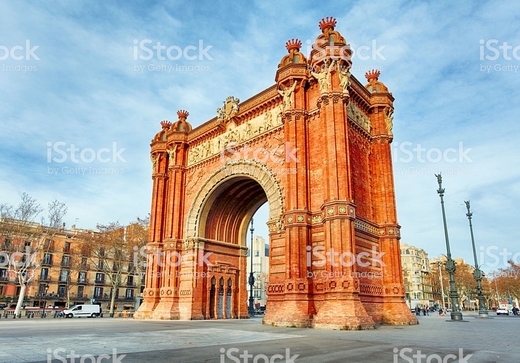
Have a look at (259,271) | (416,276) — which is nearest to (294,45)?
(259,271)

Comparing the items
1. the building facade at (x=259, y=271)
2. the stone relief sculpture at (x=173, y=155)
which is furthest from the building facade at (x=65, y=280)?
the building facade at (x=259, y=271)

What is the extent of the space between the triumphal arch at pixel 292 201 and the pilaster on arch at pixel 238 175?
0.30 ft

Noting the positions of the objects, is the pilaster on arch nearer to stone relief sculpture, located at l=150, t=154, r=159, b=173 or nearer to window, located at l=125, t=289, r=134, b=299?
stone relief sculpture, located at l=150, t=154, r=159, b=173

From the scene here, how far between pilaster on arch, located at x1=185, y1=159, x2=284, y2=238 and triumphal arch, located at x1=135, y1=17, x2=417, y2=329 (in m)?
0.09

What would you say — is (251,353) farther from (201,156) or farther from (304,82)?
(201,156)

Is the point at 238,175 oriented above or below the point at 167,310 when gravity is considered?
above

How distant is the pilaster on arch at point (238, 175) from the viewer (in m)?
22.4

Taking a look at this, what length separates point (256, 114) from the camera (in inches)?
1013

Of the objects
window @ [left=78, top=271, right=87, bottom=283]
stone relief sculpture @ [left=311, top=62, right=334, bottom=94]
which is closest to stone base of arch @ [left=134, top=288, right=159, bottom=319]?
stone relief sculpture @ [left=311, top=62, right=334, bottom=94]

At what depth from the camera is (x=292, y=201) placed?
67.3ft

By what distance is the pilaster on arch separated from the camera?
22359mm

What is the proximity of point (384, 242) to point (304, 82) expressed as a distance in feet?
34.8

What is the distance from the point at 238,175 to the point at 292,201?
6.31m

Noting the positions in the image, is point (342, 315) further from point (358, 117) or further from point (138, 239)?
point (138, 239)
